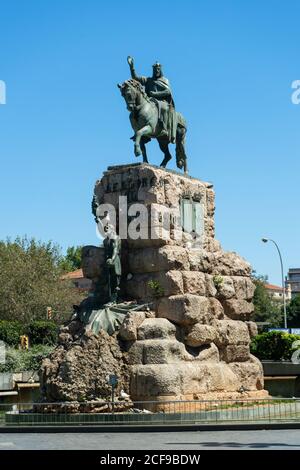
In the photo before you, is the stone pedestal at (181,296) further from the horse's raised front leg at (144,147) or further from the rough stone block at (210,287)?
the horse's raised front leg at (144,147)

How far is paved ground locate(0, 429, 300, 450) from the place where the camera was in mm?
16234

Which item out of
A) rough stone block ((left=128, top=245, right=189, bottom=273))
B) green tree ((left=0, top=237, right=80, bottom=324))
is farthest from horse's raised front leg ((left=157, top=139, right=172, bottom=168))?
green tree ((left=0, top=237, right=80, bottom=324))

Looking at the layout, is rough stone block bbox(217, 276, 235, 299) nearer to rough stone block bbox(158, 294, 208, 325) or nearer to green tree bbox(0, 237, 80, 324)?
rough stone block bbox(158, 294, 208, 325)

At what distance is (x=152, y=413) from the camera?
67.8 feet

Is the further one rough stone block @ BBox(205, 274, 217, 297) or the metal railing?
rough stone block @ BBox(205, 274, 217, 297)

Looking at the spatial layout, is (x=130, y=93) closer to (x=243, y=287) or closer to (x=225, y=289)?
(x=225, y=289)

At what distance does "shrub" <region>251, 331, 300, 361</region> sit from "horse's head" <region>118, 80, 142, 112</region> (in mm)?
16722

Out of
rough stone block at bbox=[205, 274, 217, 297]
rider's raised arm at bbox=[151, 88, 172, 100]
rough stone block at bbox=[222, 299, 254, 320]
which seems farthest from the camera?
rider's raised arm at bbox=[151, 88, 172, 100]

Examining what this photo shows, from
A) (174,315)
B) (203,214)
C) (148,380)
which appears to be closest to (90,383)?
(148,380)

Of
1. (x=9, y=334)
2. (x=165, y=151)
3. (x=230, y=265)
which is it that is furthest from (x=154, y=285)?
(x=9, y=334)

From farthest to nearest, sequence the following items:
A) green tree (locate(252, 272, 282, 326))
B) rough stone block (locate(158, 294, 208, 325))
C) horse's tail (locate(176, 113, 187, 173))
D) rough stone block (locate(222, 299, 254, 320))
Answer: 1. green tree (locate(252, 272, 282, 326))
2. horse's tail (locate(176, 113, 187, 173))
3. rough stone block (locate(222, 299, 254, 320))
4. rough stone block (locate(158, 294, 208, 325))

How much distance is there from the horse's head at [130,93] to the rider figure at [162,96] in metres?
0.95
